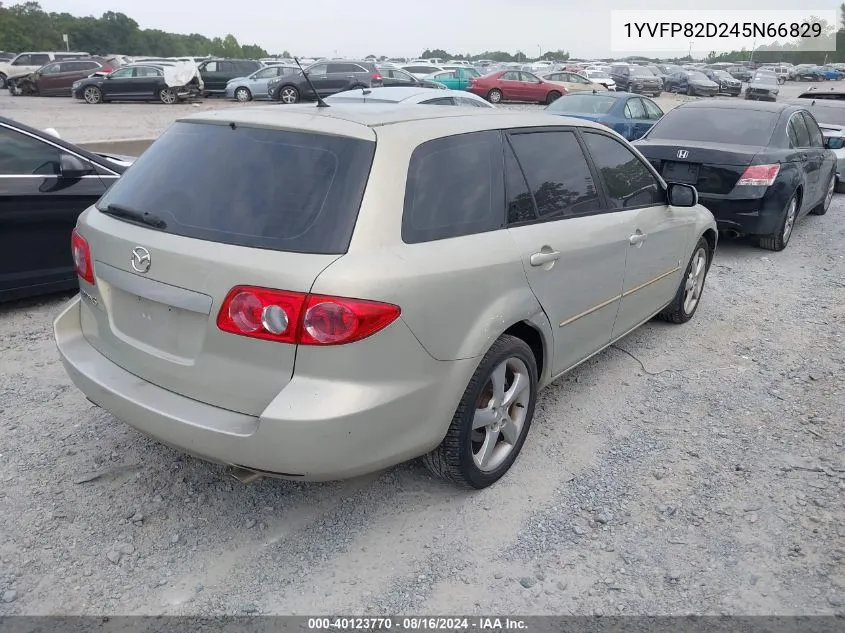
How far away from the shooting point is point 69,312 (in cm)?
326

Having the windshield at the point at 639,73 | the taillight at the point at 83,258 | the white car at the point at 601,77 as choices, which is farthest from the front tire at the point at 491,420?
the windshield at the point at 639,73

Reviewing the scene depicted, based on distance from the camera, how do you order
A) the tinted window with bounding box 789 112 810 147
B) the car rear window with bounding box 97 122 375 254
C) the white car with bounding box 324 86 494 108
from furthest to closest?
the white car with bounding box 324 86 494 108, the tinted window with bounding box 789 112 810 147, the car rear window with bounding box 97 122 375 254

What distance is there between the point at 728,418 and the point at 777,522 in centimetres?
102

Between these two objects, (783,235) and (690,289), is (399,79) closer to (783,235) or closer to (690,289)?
(783,235)

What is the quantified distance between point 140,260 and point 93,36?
91050 mm

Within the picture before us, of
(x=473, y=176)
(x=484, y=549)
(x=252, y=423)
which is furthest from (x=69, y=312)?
(x=484, y=549)

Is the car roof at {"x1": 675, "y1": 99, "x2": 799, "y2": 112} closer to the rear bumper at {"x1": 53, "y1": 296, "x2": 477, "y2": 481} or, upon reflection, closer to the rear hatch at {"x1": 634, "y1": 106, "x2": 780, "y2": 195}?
the rear hatch at {"x1": 634, "y1": 106, "x2": 780, "y2": 195}

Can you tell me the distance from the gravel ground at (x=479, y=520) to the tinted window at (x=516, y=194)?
1.23 metres

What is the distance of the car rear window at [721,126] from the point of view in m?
7.82

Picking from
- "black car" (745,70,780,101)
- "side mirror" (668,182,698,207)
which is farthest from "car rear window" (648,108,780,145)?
"black car" (745,70,780,101)

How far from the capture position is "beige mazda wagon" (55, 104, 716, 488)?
2.46 meters

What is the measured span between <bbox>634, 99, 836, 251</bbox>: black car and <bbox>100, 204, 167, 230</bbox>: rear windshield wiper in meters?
→ 6.01

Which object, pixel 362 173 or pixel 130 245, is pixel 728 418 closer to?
pixel 362 173

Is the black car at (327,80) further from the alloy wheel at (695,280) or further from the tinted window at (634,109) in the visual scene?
the alloy wheel at (695,280)
